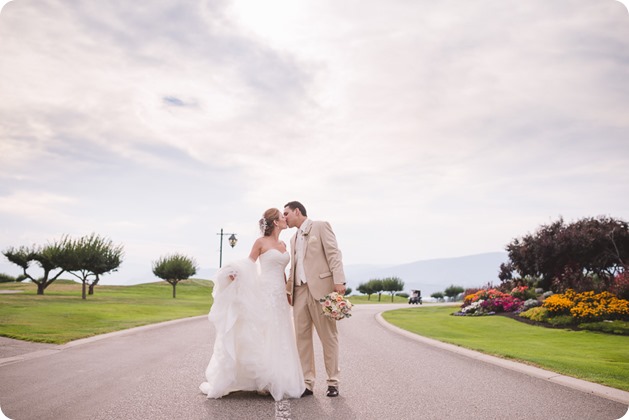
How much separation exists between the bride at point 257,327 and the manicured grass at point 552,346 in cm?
511

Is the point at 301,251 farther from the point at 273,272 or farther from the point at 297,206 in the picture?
the point at 297,206

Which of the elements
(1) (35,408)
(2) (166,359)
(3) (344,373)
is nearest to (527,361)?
(3) (344,373)

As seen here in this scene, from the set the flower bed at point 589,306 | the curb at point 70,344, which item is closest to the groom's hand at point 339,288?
the curb at point 70,344

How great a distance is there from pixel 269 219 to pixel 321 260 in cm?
102

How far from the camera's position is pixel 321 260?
8016mm

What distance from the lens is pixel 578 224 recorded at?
3177 centimetres

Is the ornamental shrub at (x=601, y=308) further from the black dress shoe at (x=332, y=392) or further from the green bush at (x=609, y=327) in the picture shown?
the black dress shoe at (x=332, y=392)

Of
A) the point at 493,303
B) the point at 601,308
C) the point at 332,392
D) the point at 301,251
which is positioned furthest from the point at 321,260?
the point at 493,303

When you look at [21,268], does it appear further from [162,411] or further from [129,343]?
[162,411]

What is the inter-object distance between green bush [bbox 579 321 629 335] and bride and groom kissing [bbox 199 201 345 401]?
45.1 feet

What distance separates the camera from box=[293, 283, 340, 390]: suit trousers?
7.76 metres

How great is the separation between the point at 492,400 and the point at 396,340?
8469 millimetres

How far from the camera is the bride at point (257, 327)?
7.33 m

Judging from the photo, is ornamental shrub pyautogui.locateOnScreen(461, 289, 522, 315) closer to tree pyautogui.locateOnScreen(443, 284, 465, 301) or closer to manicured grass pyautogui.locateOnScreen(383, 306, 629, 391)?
manicured grass pyautogui.locateOnScreen(383, 306, 629, 391)
